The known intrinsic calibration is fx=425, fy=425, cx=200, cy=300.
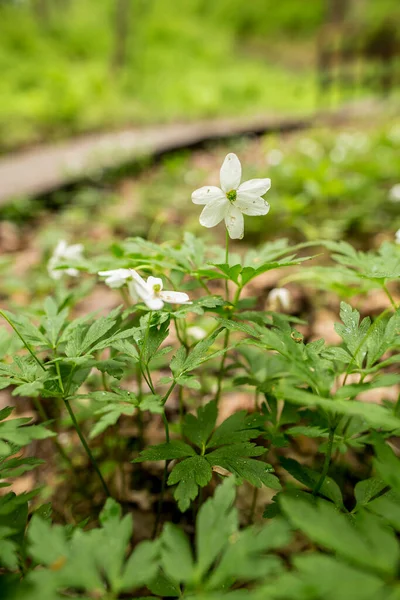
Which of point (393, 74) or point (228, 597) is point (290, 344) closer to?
point (228, 597)

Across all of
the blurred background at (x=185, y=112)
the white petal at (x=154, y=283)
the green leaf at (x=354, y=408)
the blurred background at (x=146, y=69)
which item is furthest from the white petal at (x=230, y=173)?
the blurred background at (x=146, y=69)

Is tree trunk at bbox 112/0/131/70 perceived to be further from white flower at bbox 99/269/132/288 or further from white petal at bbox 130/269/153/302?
white petal at bbox 130/269/153/302

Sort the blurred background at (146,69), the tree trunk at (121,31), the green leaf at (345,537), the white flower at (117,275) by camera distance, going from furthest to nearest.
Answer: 1. the tree trunk at (121,31)
2. the blurred background at (146,69)
3. the white flower at (117,275)
4. the green leaf at (345,537)

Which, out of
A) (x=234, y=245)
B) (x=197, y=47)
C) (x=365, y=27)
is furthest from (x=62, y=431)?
(x=197, y=47)

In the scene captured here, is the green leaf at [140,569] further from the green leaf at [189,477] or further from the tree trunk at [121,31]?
the tree trunk at [121,31]

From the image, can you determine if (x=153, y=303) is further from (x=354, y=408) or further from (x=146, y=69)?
(x=146, y=69)

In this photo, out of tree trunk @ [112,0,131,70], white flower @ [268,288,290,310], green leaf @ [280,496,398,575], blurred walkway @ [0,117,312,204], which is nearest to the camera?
green leaf @ [280,496,398,575]

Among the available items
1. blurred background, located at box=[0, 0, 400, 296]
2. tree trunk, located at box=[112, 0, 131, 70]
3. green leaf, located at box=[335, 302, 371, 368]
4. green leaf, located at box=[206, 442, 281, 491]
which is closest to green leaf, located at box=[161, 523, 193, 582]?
green leaf, located at box=[206, 442, 281, 491]
